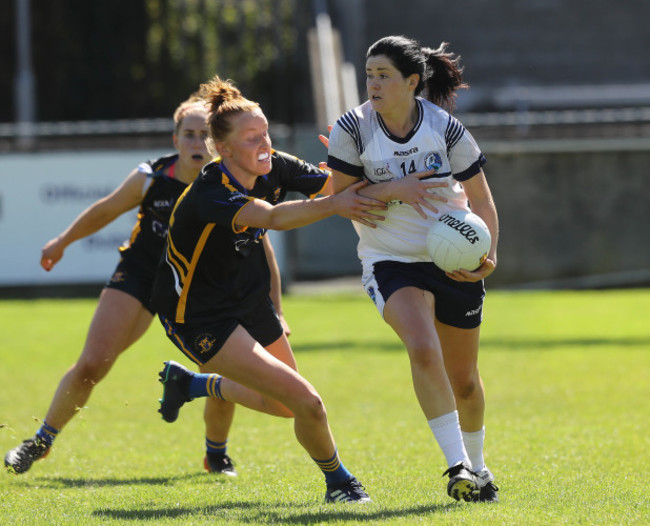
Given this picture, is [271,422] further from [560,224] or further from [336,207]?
[560,224]

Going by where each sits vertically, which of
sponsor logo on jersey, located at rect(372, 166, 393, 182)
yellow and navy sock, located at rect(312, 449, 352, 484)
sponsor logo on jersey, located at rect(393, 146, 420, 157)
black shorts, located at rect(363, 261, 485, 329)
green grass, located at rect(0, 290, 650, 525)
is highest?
sponsor logo on jersey, located at rect(393, 146, 420, 157)

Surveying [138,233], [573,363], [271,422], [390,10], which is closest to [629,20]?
[390,10]

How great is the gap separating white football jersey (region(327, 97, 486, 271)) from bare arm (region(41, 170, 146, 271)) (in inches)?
69.8

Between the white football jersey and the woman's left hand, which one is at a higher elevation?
the white football jersey

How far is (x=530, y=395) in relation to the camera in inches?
407

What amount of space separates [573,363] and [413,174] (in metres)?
7.64

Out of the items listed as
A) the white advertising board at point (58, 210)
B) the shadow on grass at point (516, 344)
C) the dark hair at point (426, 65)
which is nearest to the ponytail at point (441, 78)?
the dark hair at point (426, 65)

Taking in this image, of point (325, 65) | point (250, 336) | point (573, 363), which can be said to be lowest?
point (573, 363)

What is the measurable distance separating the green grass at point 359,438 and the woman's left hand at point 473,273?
1.05m

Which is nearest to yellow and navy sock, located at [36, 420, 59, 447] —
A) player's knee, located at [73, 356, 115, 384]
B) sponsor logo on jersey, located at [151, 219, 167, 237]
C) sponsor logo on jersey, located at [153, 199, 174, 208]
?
player's knee, located at [73, 356, 115, 384]

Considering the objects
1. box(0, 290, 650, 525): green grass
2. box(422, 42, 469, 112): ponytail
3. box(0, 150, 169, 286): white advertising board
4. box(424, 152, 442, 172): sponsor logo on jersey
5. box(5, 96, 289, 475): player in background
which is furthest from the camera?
box(0, 150, 169, 286): white advertising board

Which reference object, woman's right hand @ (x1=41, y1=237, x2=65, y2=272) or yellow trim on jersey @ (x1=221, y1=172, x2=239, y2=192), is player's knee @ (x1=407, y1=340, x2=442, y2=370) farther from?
woman's right hand @ (x1=41, y1=237, x2=65, y2=272)

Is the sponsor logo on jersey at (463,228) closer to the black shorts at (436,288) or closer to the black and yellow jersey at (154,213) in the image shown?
the black shorts at (436,288)

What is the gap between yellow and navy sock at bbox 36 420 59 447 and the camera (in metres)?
6.88
